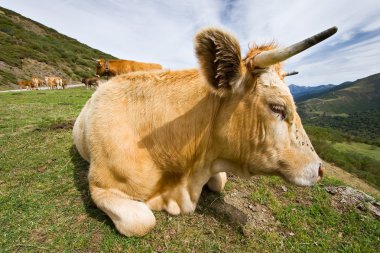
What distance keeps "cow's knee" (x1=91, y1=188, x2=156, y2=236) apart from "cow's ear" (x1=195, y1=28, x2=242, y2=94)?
5.80 feet

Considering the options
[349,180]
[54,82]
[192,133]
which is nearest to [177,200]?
[192,133]

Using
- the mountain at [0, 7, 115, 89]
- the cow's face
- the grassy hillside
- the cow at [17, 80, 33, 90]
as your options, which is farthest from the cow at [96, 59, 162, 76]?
the mountain at [0, 7, 115, 89]

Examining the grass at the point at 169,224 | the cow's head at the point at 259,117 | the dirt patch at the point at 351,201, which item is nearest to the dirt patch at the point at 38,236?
the grass at the point at 169,224

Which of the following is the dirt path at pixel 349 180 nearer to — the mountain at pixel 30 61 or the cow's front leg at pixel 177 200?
the cow's front leg at pixel 177 200

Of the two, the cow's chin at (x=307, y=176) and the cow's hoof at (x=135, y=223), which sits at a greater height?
the cow's chin at (x=307, y=176)

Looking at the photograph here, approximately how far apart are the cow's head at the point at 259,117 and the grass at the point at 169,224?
1050 mm

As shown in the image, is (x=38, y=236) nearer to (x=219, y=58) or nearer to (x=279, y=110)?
(x=219, y=58)

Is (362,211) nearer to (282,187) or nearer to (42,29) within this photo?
(282,187)

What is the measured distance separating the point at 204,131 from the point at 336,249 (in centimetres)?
240

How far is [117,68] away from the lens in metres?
18.7

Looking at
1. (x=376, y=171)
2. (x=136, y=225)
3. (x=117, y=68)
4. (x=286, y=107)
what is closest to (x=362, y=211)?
(x=286, y=107)

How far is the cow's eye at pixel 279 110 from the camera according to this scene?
2963 mm

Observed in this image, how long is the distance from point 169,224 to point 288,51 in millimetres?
2596

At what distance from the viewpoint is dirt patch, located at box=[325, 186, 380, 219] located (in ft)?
14.3
